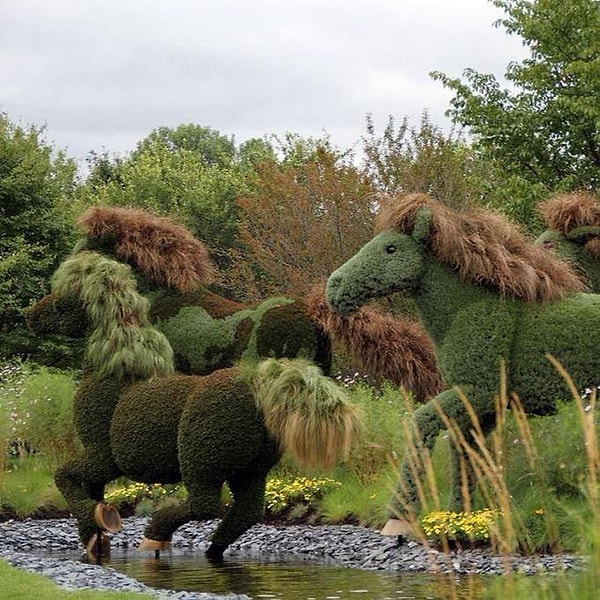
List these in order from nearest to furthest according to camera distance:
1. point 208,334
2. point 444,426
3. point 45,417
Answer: point 444,426 → point 208,334 → point 45,417

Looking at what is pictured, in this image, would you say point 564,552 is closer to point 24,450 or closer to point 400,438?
point 400,438

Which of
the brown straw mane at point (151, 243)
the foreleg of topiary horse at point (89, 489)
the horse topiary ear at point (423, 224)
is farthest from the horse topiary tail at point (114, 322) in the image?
the horse topiary ear at point (423, 224)

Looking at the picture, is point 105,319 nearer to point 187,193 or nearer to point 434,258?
point 434,258

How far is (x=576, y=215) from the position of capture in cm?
1100

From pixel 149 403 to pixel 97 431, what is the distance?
74 centimetres

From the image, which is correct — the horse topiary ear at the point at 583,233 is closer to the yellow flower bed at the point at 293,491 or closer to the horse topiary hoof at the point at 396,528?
the horse topiary hoof at the point at 396,528

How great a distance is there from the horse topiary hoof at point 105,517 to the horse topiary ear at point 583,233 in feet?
16.8

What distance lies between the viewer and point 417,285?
949 cm

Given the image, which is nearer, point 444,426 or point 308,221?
point 444,426

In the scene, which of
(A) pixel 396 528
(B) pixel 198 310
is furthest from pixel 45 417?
(A) pixel 396 528

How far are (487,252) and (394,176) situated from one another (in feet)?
39.5

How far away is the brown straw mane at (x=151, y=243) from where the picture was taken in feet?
37.5

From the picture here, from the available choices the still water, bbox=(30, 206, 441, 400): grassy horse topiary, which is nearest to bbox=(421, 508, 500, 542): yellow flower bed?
the still water

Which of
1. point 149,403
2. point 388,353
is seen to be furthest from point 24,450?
point 149,403
